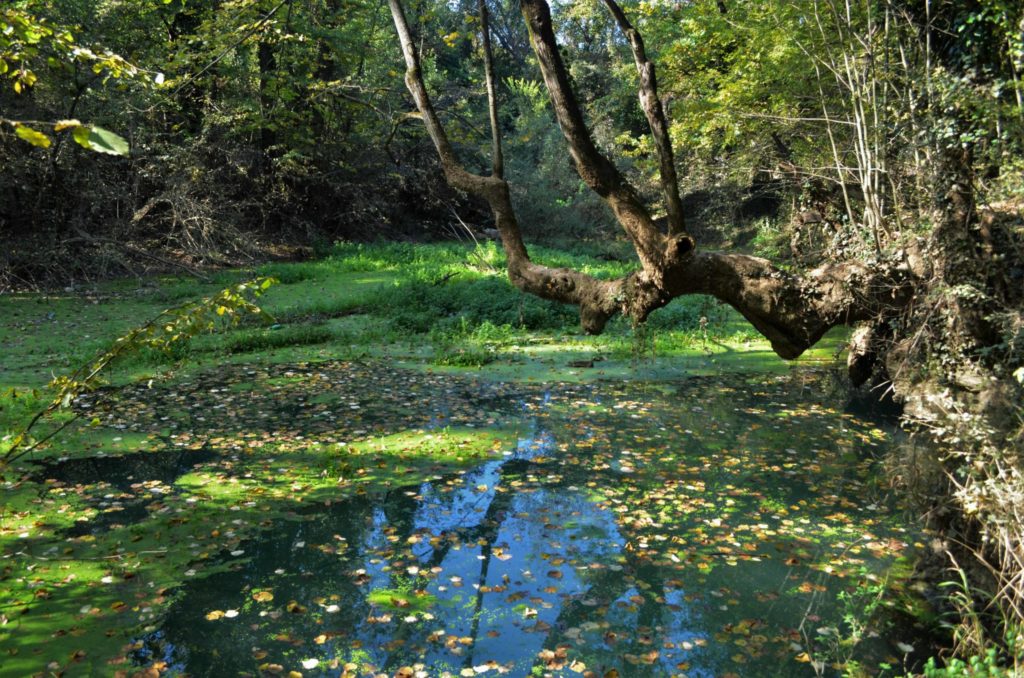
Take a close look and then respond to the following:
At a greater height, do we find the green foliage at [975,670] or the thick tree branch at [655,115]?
the thick tree branch at [655,115]

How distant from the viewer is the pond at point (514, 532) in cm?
437

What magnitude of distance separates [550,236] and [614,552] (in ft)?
65.6

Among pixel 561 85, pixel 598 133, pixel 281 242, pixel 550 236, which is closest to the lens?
pixel 561 85

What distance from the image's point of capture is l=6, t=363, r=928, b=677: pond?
14.3 ft

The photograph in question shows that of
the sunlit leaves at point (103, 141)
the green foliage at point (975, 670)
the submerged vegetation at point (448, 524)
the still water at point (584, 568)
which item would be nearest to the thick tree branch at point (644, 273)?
the still water at point (584, 568)

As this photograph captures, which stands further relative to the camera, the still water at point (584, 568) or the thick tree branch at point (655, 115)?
the thick tree branch at point (655, 115)

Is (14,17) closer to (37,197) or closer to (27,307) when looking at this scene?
(27,307)

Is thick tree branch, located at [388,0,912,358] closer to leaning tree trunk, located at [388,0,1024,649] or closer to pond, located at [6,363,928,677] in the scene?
leaning tree trunk, located at [388,0,1024,649]

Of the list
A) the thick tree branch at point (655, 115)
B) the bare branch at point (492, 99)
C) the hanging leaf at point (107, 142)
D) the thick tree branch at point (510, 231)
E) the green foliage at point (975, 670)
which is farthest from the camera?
the thick tree branch at point (510, 231)

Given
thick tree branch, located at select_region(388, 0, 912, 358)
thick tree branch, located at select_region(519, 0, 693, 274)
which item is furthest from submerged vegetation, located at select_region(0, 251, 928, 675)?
thick tree branch, located at select_region(519, 0, 693, 274)

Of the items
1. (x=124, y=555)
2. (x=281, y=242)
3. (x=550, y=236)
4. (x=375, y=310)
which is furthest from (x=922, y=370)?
(x=550, y=236)

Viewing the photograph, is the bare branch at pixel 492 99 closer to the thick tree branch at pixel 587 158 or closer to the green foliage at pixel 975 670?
the thick tree branch at pixel 587 158

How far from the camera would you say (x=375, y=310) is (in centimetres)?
1424

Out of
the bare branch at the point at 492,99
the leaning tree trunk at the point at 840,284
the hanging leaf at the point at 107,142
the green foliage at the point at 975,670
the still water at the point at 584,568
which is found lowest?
the still water at the point at 584,568
